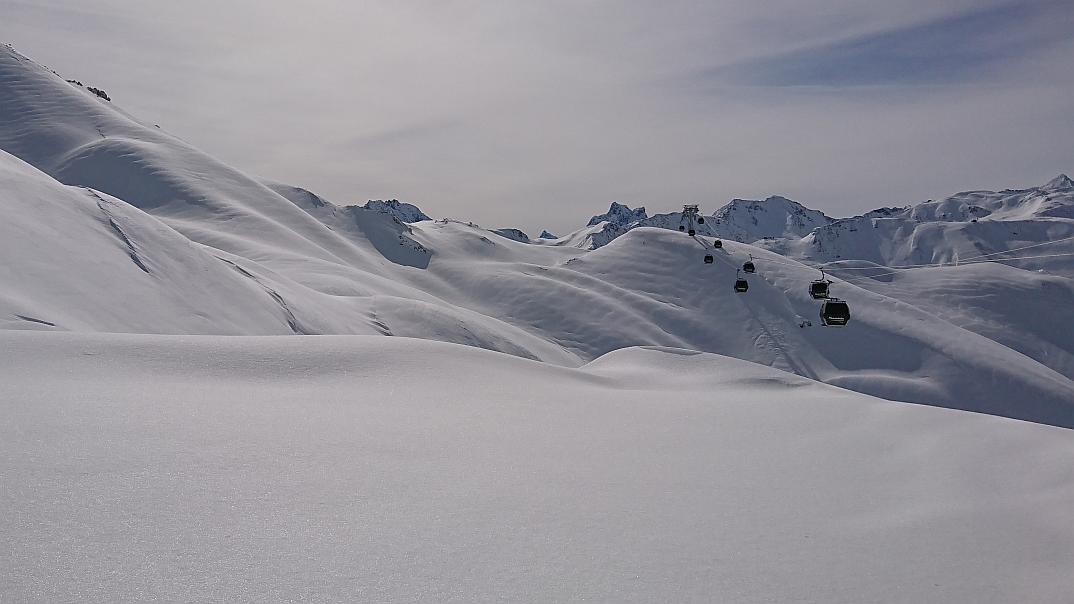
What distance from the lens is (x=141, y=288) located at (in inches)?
917

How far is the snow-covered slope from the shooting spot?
2378 centimetres

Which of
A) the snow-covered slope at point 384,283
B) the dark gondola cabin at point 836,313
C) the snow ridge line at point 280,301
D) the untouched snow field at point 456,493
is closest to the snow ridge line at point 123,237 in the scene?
the snow-covered slope at point 384,283

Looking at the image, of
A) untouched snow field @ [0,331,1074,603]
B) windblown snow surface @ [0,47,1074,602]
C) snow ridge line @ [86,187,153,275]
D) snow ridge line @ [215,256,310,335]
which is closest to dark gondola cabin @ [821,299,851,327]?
windblown snow surface @ [0,47,1074,602]

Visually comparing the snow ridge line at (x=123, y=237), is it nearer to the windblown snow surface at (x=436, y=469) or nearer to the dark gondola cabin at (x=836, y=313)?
the windblown snow surface at (x=436, y=469)

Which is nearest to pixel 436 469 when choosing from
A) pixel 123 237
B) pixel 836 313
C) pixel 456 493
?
pixel 456 493

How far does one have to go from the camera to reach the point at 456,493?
7.93m

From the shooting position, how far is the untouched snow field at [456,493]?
5781 millimetres

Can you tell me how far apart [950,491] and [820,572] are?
12.3 ft

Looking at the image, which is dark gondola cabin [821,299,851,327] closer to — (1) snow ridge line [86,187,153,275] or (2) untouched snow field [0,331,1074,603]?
(2) untouched snow field [0,331,1074,603]

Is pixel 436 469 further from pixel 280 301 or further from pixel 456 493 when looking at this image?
pixel 280 301

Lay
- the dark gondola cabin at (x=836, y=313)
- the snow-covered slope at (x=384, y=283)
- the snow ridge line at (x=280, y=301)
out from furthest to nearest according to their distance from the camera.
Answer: the snow ridge line at (x=280, y=301), the dark gondola cabin at (x=836, y=313), the snow-covered slope at (x=384, y=283)

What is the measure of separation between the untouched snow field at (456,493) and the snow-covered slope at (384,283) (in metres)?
8.51

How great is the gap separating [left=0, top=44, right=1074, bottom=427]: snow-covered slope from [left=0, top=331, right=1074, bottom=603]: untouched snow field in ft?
27.9

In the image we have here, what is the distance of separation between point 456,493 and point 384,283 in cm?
6738
